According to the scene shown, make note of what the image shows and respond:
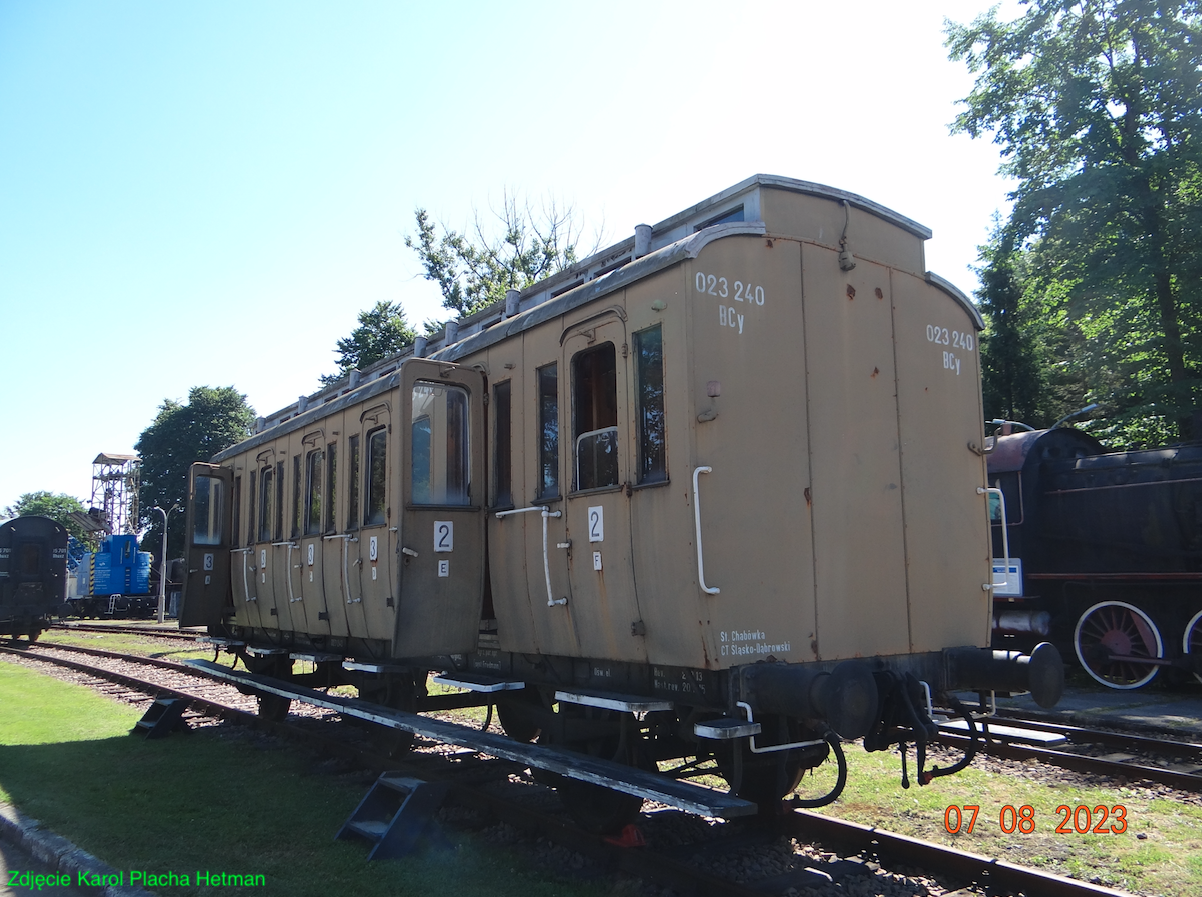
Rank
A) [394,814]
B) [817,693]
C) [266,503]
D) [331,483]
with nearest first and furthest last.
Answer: [817,693] < [394,814] < [331,483] < [266,503]

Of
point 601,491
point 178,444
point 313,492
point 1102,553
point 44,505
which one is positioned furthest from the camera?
point 44,505

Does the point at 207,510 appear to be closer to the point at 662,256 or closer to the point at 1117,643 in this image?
the point at 662,256

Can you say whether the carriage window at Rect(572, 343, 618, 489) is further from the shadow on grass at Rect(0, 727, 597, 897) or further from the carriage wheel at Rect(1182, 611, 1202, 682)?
the carriage wheel at Rect(1182, 611, 1202, 682)

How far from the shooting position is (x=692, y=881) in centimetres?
506

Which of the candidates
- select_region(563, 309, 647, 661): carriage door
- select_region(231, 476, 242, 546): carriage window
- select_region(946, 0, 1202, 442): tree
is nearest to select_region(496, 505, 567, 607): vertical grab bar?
select_region(563, 309, 647, 661): carriage door

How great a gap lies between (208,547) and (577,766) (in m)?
9.23

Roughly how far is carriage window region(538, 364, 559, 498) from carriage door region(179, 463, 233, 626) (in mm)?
8237

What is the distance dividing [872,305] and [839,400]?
2.68ft

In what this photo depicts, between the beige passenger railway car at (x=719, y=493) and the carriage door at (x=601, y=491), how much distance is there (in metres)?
0.02

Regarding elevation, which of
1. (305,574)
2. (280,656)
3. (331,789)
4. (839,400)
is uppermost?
(839,400)

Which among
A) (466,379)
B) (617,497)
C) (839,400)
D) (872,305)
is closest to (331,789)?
(466,379)

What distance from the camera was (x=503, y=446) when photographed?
22.7 ft

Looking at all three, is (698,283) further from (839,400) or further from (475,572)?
(475,572)
